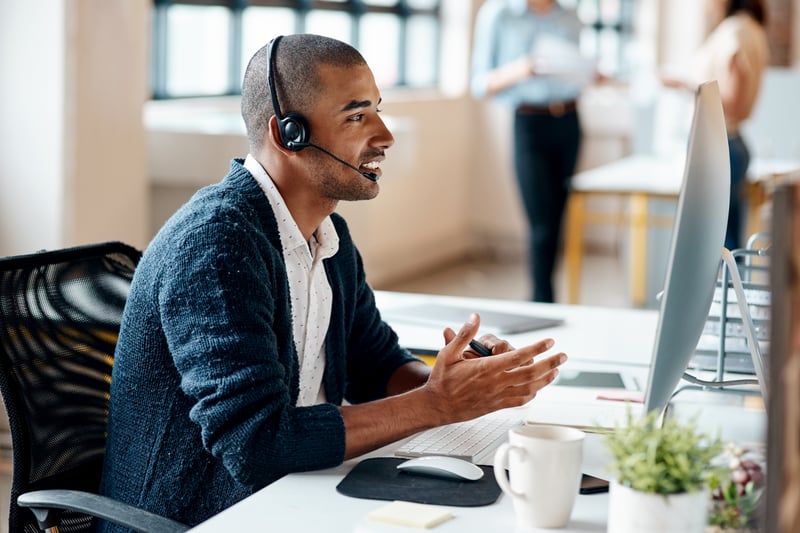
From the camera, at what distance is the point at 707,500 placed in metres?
1.08

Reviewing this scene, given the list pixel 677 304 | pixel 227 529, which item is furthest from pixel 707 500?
pixel 227 529

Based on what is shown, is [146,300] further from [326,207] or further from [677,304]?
[677,304]

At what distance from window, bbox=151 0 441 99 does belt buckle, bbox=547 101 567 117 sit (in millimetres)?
721

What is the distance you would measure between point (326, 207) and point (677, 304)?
648mm

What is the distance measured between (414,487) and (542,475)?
21 centimetres

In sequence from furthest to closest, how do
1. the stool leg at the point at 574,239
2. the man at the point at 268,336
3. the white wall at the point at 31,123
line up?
the stool leg at the point at 574,239, the white wall at the point at 31,123, the man at the point at 268,336

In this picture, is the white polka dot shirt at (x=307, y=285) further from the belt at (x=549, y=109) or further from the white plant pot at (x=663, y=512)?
the belt at (x=549, y=109)

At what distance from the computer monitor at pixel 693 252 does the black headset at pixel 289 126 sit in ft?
1.83

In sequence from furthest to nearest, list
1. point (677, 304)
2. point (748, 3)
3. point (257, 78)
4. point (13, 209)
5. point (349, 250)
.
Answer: point (748, 3) < point (13, 209) < point (349, 250) < point (257, 78) < point (677, 304)

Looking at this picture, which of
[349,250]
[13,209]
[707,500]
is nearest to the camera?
[707,500]

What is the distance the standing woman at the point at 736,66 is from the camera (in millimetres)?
4230

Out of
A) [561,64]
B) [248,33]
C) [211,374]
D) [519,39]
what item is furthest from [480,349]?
[248,33]

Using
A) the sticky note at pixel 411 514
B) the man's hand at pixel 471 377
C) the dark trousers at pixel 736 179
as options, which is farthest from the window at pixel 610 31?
the sticky note at pixel 411 514

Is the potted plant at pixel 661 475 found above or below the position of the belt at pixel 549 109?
below
